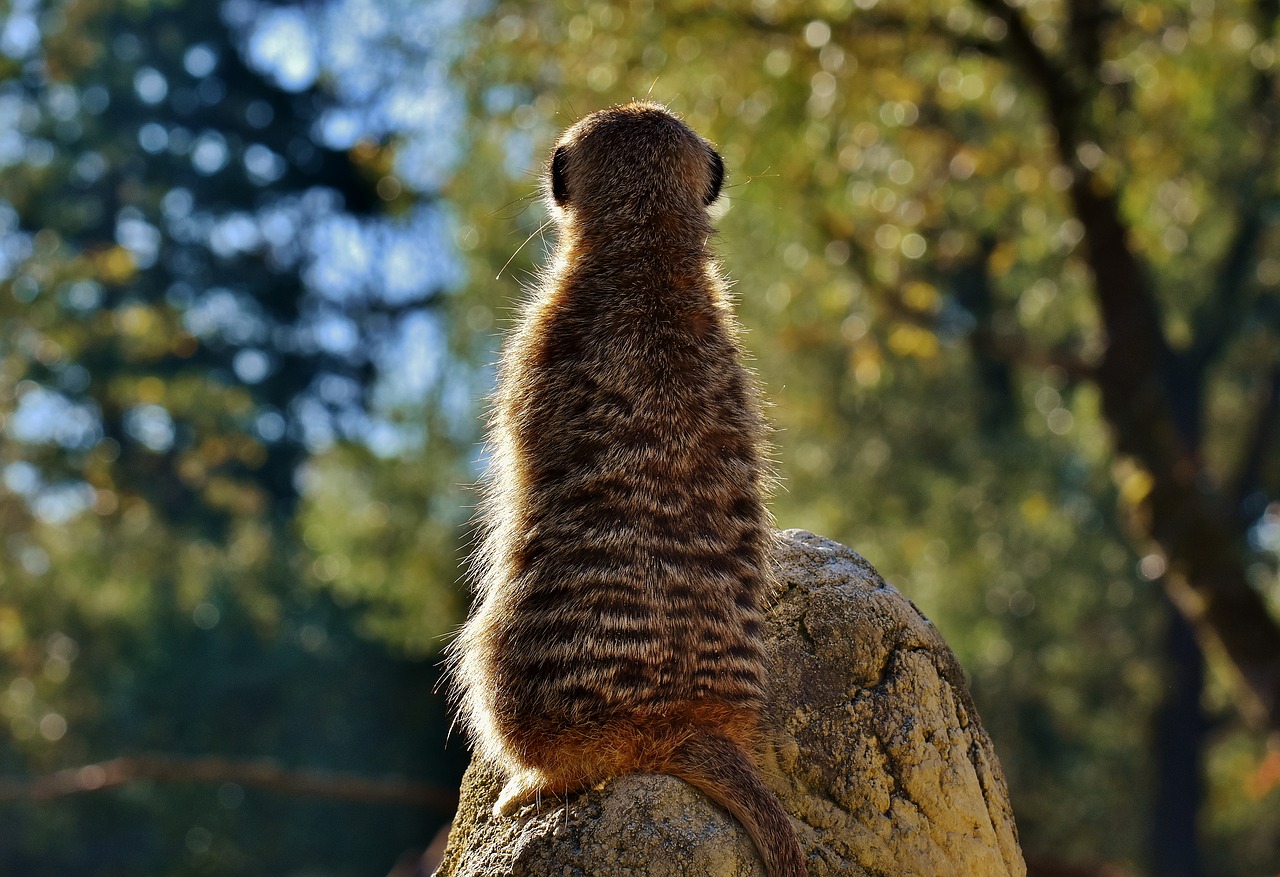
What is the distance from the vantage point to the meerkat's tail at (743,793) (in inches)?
118

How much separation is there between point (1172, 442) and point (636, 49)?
16.1 ft

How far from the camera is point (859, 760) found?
351 centimetres

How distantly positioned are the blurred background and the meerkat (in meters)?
0.60

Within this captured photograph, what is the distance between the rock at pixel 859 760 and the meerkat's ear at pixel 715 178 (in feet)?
3.55

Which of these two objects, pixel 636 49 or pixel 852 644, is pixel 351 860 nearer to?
pixel 636 49

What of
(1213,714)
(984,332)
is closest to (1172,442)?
(984,332)

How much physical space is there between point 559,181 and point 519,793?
172cm

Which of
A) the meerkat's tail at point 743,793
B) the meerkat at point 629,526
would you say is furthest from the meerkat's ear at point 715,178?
the meerkat's tail at point 743,793

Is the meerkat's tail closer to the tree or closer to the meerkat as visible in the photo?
the meerkat

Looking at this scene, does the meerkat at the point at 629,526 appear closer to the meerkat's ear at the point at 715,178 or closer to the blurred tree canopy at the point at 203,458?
the meerkat's ear at the point at 715,178

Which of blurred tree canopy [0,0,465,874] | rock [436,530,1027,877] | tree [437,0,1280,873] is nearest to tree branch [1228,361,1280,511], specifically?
tree [437,0,1280,873]

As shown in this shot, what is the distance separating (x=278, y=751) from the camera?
22.6 m

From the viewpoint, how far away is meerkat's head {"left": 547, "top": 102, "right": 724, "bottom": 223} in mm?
3719

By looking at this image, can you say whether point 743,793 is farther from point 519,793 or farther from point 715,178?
point 715,178
